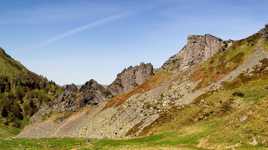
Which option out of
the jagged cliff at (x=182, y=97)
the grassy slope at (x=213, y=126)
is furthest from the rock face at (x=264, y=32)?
the grassy slope at (x=213, y=126)

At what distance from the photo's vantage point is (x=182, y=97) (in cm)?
11806

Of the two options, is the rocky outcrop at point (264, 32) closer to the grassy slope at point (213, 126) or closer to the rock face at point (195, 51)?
the grassy slope at point (213, 126)

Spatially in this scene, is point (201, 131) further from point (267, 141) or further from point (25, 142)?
point (25, 142)

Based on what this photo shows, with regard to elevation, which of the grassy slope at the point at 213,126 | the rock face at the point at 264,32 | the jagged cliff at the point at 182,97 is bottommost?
the grassy slope at the point at 213,126

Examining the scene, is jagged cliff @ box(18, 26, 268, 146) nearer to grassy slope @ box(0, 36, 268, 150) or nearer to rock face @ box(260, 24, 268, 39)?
rock face @ box(260, 24, 268, 39)

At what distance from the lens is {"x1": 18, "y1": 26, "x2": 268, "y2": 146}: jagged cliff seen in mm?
93188

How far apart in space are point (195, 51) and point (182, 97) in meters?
53.6

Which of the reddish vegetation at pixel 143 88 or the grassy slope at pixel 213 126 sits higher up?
the reddish vegetation at pixel 143 88

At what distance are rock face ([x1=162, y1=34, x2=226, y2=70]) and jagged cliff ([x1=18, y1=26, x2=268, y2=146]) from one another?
1.20 feet

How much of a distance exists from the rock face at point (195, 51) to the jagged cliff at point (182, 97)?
0.37 meters

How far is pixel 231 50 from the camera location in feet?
439

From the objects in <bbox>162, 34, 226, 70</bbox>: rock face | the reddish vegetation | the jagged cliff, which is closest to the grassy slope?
the jagged cliff

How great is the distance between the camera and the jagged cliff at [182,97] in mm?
93188

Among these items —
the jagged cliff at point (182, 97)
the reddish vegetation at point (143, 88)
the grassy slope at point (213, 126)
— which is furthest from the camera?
the reddish vegetation at point (143, 88)
